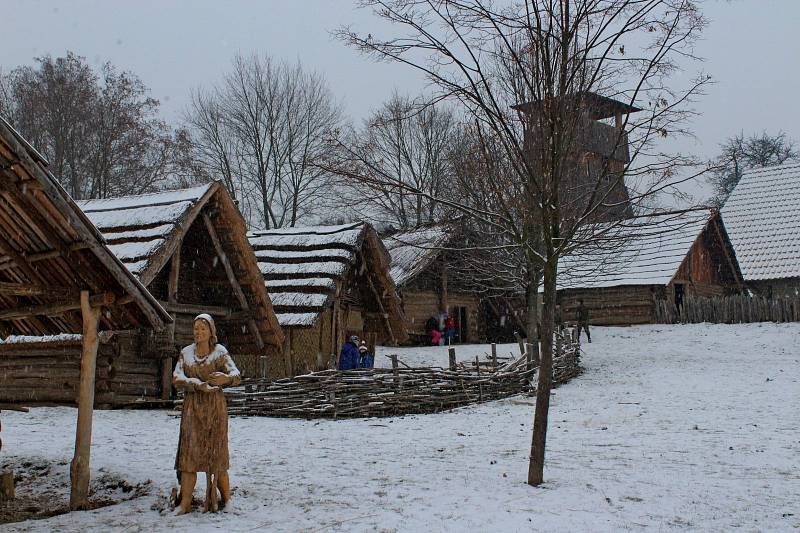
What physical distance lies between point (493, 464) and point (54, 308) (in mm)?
5194

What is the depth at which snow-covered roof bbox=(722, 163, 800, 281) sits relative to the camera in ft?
102

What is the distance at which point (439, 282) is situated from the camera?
30094 mm

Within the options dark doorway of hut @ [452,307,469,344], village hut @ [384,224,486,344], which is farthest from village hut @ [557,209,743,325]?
dark doorway of hut @ [452,307,469,344]

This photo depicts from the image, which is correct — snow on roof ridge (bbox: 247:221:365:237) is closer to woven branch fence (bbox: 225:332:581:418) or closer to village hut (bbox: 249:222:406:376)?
village hut (bbox: 249:222:406:376)

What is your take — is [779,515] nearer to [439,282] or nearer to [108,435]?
[108,435]

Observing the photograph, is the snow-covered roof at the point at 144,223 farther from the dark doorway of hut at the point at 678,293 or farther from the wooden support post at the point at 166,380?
the dark doorway of hut at the point at 678,293

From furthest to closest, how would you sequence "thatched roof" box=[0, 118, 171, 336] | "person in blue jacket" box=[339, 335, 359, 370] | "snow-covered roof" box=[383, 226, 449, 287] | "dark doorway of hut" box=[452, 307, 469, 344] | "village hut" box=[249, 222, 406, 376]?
"dark doorway of hut" box=[452, 307, 469, 344] → "snow-covered roof" box=[383, 226, 449, 287] → "village hut" box=[249, 222, 406, 376] → "person in blue jacket" box=[339, 335, 359, 370] → "thatched roof" box=[0, 118, 171, 336]

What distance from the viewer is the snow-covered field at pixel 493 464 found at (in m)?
6.74

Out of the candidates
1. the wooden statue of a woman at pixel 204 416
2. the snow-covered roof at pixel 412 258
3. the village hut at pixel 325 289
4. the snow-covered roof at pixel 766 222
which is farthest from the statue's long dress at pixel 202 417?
the snow-covered roof at pixel 766 222

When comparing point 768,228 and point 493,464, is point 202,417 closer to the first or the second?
point 493,464

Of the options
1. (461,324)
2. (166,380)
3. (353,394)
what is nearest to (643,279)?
(461,324)

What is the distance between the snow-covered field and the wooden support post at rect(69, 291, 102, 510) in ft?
1.53

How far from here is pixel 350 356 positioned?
15766 millimetres

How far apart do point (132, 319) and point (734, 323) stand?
23.9m
